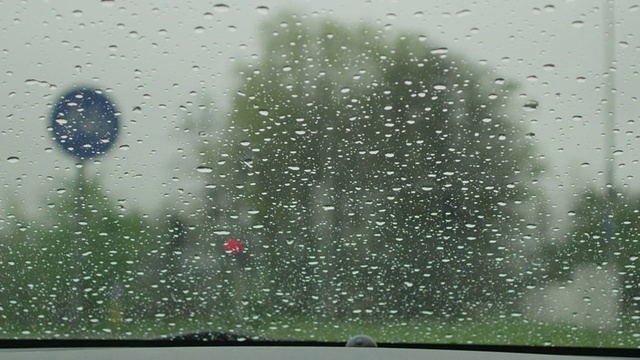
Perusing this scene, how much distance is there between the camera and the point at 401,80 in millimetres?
3861

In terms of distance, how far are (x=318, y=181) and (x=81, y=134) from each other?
4.02ft

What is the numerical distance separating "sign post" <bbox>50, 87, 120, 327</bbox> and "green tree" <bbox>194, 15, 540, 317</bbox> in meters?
0.55

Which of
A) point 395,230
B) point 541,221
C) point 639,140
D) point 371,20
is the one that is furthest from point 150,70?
point 639,140

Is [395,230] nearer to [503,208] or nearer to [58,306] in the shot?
[503,208]

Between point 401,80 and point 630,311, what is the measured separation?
159cm

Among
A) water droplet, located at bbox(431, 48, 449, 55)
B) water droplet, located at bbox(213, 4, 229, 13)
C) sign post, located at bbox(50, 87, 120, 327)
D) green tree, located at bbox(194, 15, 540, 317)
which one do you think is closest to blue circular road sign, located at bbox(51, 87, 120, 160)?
sign post, located at bbox(50, 87, 120, 327)

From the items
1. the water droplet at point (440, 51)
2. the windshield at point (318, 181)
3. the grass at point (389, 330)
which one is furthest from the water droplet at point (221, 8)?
the grass at point (389, 330)

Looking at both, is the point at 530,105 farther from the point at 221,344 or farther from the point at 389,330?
the point at 221,344

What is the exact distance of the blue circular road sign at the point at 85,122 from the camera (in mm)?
3904

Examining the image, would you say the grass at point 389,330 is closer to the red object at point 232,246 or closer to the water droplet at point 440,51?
the red object at point 232,246

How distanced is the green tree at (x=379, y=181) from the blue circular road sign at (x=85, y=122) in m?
0.53

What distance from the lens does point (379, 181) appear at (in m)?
3.96

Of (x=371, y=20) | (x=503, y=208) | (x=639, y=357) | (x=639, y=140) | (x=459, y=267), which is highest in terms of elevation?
(x=371, y=20)

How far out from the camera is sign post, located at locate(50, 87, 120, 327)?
12.8 ft
